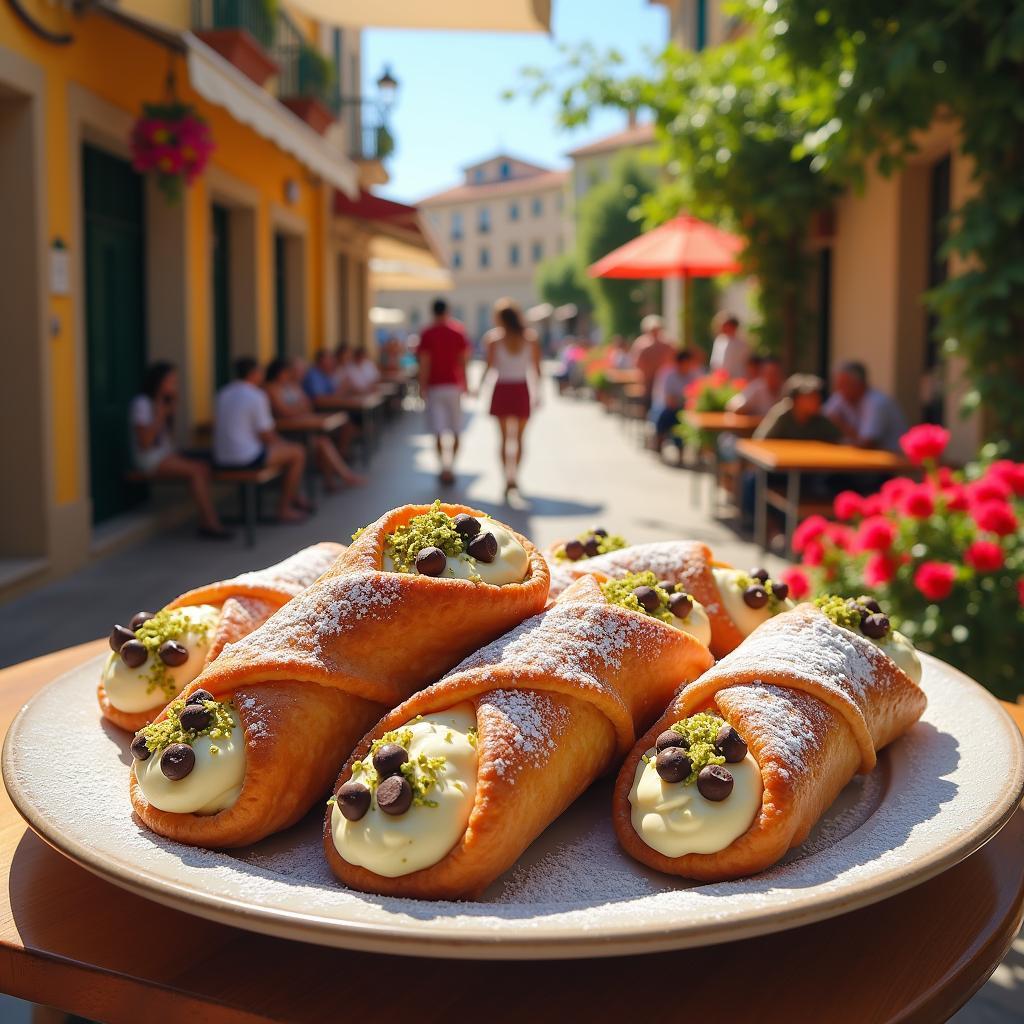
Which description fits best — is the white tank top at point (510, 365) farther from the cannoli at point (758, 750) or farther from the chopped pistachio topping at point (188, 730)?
the chopped pistachio topping at point (188, 730)

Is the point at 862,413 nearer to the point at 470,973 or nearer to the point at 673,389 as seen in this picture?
the point at 673,389

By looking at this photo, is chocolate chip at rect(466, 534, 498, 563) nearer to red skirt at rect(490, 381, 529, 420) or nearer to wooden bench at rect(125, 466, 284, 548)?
wooden bench at rect(125, 466, 284, 548)

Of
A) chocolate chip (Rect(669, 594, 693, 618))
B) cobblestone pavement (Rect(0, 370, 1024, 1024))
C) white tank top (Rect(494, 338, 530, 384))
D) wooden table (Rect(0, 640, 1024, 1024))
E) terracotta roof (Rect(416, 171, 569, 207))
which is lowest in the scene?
cobblestone pavement (Rect(0, 370, 1024, 1024))

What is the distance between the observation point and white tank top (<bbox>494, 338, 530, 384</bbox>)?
38.8 ft

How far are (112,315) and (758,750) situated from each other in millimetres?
9143

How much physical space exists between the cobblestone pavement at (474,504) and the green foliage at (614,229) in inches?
843

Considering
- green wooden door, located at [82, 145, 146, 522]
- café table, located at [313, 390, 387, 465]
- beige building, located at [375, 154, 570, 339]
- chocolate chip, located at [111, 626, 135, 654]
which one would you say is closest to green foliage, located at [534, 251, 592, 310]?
beige building, located at [375, 154, 570, 339]

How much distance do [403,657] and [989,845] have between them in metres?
0.84

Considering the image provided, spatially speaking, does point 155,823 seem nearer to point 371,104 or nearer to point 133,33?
point 133,33

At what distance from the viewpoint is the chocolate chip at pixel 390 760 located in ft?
4.37

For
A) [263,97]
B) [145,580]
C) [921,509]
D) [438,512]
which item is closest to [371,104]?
[263,97]

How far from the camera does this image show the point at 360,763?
1.39 meters

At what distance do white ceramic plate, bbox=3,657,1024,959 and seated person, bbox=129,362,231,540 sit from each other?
7.62m

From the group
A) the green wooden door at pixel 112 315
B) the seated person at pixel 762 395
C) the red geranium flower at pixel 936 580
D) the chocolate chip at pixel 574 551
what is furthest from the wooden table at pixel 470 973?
the seated person at pixel 762 395
